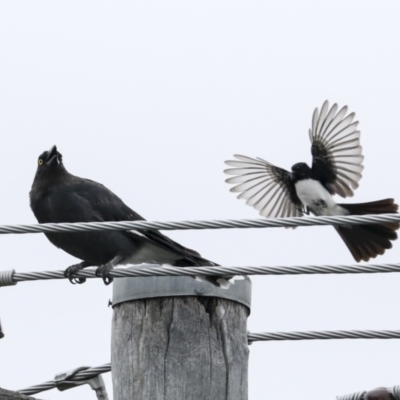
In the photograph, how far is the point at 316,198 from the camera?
27.2 feet

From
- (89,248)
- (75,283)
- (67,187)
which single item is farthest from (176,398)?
(67,187)

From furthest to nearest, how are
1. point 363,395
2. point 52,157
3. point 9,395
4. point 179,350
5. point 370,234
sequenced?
point 370,234, point 52,157, point 179,350, point 363,395, point 9,395

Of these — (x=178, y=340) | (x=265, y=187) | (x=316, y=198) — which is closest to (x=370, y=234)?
(x=316, y=198)

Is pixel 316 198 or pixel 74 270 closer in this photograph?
pixel 74 270

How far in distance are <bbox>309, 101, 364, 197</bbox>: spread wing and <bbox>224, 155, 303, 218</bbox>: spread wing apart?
0.41 metres

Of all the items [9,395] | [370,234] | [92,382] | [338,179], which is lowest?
[9,395]

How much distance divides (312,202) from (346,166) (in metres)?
0.41

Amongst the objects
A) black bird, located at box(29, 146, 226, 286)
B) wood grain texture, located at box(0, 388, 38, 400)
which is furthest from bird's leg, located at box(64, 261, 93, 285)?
wood grain texture, located at box(0, 388, 38, 400)

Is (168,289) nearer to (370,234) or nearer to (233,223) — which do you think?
(233,223)

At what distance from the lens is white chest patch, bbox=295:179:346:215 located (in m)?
8.22

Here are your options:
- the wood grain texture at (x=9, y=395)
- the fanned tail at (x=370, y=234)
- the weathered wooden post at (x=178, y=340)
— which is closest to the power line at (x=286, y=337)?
the weathered wooden post at (x=178, y=340)

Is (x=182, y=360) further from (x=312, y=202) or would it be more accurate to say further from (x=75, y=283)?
(x=312, y=202)

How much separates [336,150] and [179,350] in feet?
15.9

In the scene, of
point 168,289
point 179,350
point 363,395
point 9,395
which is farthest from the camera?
point 168,289
